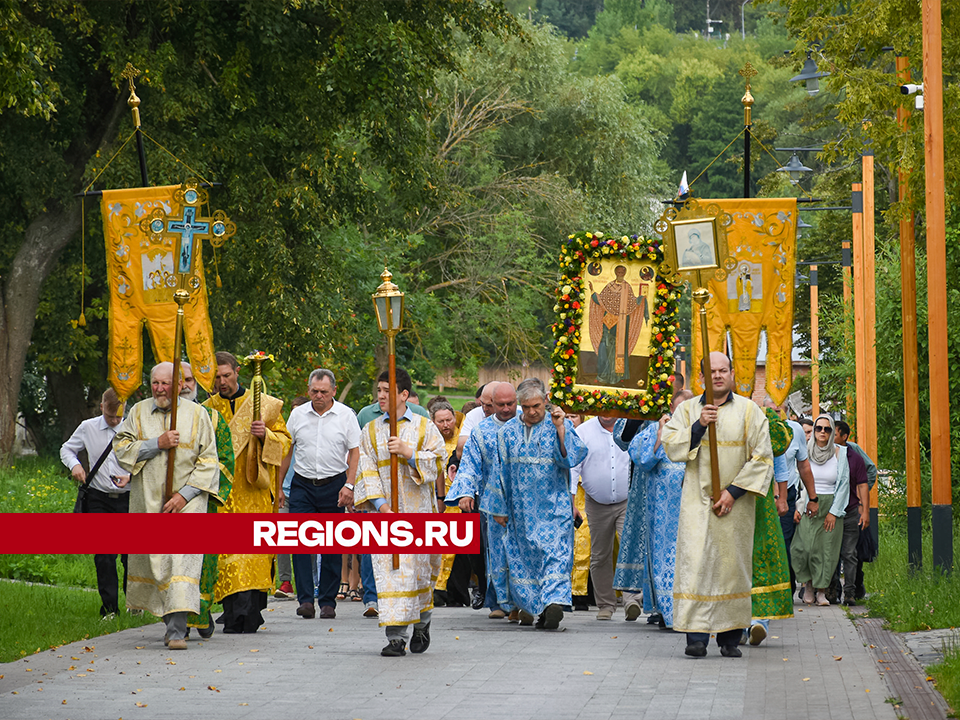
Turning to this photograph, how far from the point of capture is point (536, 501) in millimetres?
12930

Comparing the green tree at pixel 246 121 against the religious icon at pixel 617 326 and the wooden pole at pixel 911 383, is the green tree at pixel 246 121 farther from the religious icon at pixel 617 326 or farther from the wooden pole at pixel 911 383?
the religious icon at pixel 617 326

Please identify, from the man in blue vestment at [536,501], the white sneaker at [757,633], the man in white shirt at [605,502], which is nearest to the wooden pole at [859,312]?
the man in white shirt at [605,502]

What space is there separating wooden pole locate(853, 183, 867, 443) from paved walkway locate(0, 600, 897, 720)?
38.6 feet

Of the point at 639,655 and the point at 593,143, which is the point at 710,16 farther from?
the point at 639,655

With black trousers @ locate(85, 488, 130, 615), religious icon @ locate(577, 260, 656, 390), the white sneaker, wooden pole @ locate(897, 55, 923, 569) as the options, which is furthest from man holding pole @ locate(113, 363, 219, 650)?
wooden pole @ locate(897, 55, 923, 569)

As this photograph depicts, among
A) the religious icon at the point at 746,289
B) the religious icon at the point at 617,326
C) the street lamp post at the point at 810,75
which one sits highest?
the street lamp post at the point at 810,75

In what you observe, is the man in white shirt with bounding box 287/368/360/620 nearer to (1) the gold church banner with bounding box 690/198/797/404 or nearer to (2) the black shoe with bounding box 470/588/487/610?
(2) the black shoe with bounding box 470/588/487/610

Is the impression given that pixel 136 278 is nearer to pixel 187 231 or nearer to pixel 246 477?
pixel 187 231

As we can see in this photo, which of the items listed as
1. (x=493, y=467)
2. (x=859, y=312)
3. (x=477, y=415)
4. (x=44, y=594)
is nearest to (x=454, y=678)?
(x=493, y=467)

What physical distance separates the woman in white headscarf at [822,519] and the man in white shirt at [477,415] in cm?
328

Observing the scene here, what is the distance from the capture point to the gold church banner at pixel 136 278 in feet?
50.8

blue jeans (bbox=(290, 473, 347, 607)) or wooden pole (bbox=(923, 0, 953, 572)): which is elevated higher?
wooden pole (bbox=(923, 0, 953, 572))

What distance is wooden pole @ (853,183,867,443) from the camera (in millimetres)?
23984

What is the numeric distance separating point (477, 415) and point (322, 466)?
2.44 meters
